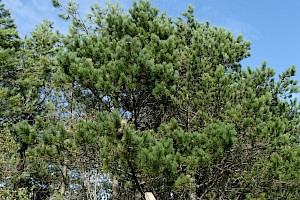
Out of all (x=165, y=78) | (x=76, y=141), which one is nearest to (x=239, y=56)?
(x=165, y=78)

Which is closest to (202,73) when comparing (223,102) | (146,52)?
(223,102)

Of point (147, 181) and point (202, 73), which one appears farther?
point (202, 73)

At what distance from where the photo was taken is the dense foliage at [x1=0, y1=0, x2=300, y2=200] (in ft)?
15.6

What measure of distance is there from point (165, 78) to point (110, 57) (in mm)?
1063

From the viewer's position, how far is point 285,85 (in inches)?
275

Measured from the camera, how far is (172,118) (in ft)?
18.2

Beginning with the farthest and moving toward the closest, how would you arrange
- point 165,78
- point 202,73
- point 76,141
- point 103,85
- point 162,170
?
point 202,73
point 165,78
point 103,85
point 76,141
point 162,170

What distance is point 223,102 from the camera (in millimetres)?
5824

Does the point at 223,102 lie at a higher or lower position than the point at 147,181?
higher

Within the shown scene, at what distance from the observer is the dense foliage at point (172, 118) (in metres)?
4.75

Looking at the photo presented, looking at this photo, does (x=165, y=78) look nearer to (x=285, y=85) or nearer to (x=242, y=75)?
(x=242, y=75)

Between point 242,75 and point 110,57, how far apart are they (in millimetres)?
2553

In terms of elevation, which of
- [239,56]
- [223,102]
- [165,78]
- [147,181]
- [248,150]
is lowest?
[147,181]

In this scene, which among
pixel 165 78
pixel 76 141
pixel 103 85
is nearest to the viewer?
pixel 76 141
